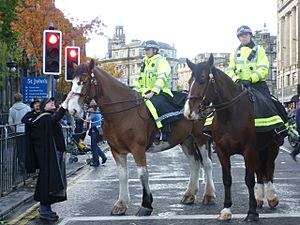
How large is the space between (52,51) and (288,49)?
80297 mm

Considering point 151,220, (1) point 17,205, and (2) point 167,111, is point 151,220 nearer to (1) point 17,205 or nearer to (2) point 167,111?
(2) point 167,111

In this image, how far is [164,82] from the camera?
361 inches

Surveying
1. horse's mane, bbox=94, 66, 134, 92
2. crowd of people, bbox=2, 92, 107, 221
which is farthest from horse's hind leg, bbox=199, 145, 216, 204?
crowd of people, bbox=2, 92, 107, 221

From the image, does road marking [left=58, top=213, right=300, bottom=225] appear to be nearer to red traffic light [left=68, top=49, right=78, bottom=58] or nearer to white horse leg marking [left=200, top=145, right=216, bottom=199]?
white horse leg marking [left=200, top=145, right=216, bottom=199]

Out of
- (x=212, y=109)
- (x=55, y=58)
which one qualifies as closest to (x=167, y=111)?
(x=212, y=109)

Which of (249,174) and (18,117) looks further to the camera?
(18,117)

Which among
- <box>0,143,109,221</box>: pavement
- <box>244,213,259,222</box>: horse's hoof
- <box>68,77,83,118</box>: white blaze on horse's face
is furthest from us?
<box>0,143,109,221</box>: pavement

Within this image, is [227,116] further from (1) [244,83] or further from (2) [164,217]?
(2) [164,217]

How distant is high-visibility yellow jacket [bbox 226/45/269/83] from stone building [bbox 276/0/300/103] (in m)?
70.2

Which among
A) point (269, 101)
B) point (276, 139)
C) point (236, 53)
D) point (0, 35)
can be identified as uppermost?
point (0, 35)

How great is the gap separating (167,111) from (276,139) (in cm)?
190

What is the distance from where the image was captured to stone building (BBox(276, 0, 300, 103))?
267 feet

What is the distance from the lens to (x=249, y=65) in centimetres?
879

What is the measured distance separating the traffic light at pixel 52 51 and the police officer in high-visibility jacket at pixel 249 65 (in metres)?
4.94
